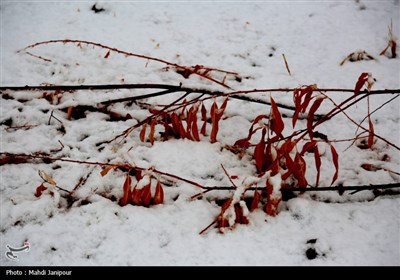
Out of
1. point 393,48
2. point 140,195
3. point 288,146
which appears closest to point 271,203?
point 288,146

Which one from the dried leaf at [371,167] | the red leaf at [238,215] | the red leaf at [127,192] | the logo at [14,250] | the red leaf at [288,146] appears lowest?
the logo at [14,250]

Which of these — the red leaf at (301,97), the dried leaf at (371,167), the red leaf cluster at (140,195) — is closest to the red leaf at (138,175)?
the red leaf cluster at (140,195)

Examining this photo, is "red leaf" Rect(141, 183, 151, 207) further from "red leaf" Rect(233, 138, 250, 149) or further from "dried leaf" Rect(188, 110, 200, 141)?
"red leaf" Rect(233, 138, 250, 149)

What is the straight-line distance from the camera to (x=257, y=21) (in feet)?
8.67

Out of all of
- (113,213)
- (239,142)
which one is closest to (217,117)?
(239,142)

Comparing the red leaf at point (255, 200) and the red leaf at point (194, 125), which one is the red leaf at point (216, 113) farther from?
the red leaf at point (255, 200)

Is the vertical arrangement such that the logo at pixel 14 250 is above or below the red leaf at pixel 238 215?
below

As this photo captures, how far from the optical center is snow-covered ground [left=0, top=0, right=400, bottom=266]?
1.24 metres

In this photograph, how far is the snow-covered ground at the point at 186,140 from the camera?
1239 millimetres

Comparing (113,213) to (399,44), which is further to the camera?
(399,44)

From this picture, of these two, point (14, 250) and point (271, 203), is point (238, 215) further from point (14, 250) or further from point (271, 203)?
point (14, 250)

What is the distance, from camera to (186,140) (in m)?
1.70
